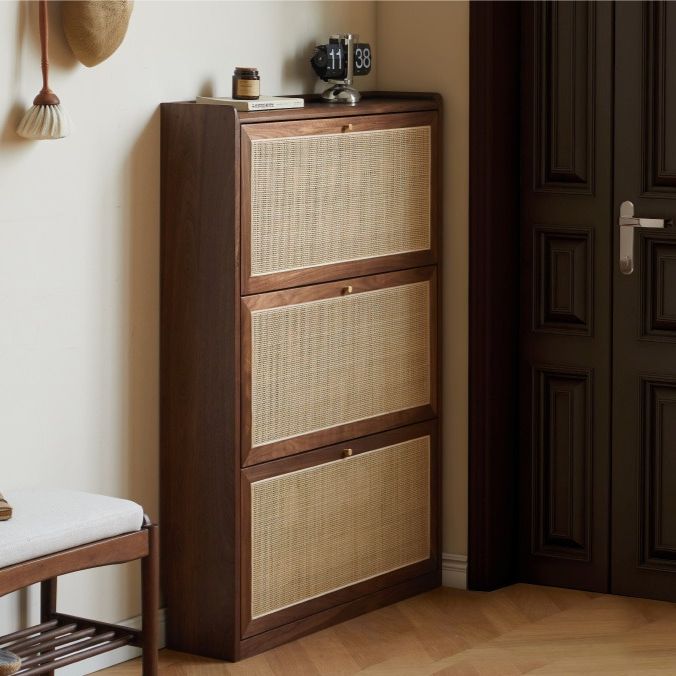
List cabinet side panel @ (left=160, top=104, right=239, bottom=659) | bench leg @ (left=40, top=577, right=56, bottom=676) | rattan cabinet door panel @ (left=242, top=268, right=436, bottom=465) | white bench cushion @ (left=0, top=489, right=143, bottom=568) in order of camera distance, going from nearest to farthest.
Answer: white bench cushion @ (left=0, top=489, right=143, bottom=568), bench leg @ (left=40, top=577, right=56, bottom=676), cabinet side panel @ (left=160, top=104, right=239, bottom=659), rattan cabinet door panel @ (left=242, top=268, right=436, bottom=465)

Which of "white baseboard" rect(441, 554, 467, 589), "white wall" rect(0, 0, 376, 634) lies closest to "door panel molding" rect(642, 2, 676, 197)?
"white wall" rect(0, 0, 376, 634)

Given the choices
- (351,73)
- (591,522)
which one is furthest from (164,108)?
(591,522)

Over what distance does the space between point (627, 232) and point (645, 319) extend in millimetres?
252

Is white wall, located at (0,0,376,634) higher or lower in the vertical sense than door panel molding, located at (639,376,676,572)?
higher

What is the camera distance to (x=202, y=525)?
3.68 m

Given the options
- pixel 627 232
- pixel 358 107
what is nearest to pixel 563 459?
pixel 627 232

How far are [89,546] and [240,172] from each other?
100 cm

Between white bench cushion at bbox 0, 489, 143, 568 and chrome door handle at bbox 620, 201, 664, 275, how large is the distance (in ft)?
5.45

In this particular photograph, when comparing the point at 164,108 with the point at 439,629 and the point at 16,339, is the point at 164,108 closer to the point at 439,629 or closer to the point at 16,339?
the point at 16,339

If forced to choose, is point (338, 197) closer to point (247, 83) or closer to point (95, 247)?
point (247, 83)

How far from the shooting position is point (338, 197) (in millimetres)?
3854

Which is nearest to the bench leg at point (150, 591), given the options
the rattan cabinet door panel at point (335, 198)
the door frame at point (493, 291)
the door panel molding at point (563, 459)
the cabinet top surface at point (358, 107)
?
the rattan cabinet door panel at point (335, 198)

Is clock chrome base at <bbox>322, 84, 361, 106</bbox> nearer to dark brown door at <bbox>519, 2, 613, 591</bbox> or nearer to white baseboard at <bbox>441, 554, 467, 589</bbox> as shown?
dark brown door at <bbox>519, 2, 613, 591</bbox>

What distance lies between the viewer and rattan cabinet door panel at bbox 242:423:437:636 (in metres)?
3.73
